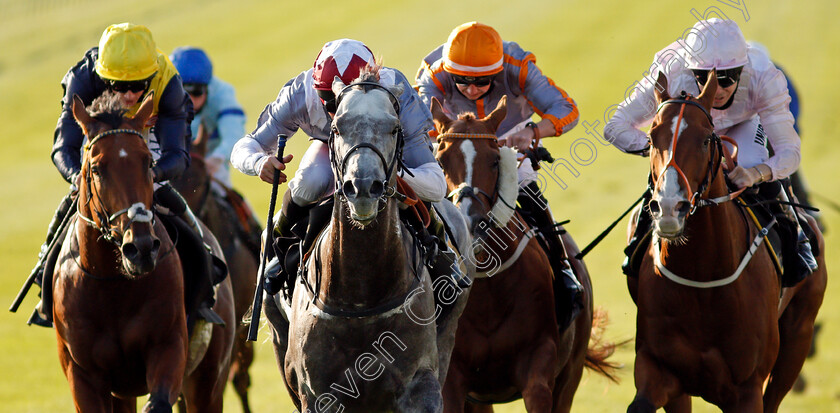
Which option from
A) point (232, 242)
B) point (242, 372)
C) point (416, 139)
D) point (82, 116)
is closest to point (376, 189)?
point (416, 139)

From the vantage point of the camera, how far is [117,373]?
593 centimetres

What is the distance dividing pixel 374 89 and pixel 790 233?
9.66ft

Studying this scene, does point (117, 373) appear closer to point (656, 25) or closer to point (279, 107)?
point (279, 107)

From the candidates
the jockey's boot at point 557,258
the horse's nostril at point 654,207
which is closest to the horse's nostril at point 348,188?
the horse's nostril at point 654,207

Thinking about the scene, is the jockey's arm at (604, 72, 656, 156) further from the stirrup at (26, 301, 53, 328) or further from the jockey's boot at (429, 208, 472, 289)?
the stirrup at (26, 301, 53, 328)

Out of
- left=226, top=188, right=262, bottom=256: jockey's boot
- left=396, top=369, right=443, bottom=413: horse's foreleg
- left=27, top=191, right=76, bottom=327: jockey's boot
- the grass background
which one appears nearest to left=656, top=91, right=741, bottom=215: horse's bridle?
left=396, top=369, right=443, bottom=413: horse's foreleg

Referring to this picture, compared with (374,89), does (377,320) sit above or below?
below

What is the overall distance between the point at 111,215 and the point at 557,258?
274 centimetres

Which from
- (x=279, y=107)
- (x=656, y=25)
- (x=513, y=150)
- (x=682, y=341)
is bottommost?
(x=656, y=25)

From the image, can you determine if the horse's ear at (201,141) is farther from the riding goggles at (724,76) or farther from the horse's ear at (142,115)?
the riding goggles at (724,76)

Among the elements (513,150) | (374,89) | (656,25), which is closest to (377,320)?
(374,89)

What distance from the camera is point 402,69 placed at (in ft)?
112

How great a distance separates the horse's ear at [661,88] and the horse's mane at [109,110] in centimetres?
266

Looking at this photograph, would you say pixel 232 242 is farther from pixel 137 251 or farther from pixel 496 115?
pixel 137 251
